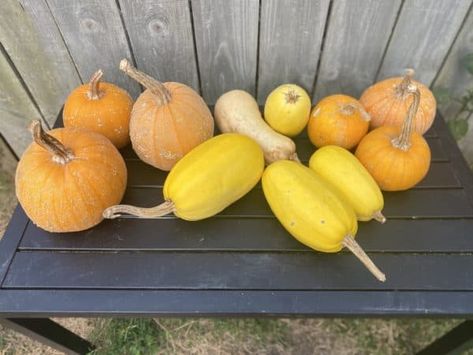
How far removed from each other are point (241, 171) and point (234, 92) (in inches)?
15.6

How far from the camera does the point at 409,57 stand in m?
1.50

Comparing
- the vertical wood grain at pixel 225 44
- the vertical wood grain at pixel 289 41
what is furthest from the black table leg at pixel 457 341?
the vertical wood grain at pixel 225 44

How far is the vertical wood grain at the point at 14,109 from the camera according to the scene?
5.02ft

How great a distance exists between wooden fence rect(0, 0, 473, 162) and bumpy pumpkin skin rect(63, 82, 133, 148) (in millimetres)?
221

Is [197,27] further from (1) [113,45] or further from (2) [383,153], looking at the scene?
(2) [383,153]

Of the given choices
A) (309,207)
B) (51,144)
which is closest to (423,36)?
(309,207)

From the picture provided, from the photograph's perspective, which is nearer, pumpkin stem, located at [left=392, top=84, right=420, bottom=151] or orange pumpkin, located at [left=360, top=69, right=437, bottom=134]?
pumpkin stem, located at [left=392, top=84, right=420, bottom=151]

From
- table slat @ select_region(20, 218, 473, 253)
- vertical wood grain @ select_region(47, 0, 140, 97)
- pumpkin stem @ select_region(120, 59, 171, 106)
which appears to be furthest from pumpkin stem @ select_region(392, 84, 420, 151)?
vertical wood grain @ select_region(47, 0, 140, 97)

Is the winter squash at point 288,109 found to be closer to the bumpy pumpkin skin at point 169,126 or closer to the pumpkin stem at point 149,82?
the bumpy pumpkin skin at point 169,126

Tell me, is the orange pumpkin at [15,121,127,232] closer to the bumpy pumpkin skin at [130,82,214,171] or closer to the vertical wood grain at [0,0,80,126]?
the bumpy pumpkin skin at [130,82,214,171]

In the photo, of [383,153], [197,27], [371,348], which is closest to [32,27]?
[197,27]

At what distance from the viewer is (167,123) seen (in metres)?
1.17

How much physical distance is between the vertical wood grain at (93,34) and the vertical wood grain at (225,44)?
→ 0.91 ft

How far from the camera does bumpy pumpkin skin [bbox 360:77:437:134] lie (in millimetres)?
1313
